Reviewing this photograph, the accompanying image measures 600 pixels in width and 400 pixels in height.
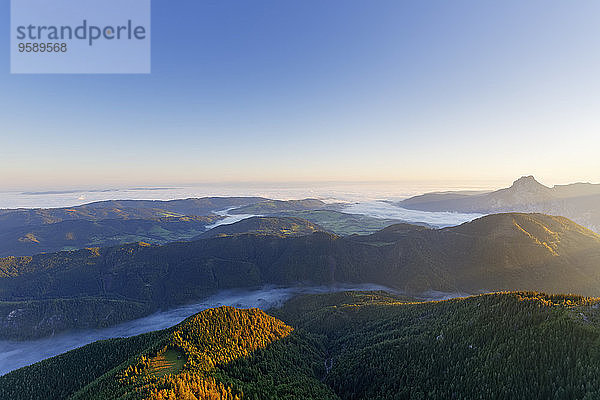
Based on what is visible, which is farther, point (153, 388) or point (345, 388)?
point (345, 388)

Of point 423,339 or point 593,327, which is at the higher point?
point 593,327

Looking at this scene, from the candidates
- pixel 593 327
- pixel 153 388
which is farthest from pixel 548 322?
pixel 153 388

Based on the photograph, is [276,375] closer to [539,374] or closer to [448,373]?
[448,373]

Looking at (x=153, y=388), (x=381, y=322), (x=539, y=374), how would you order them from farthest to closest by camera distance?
(x=381, y=322), (x=539, y=374), (x=153, y=388)

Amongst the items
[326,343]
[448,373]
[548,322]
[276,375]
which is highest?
[548,322]

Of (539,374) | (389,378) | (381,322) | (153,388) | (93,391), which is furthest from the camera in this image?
(381,322)

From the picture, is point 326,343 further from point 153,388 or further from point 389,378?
point 153,388
